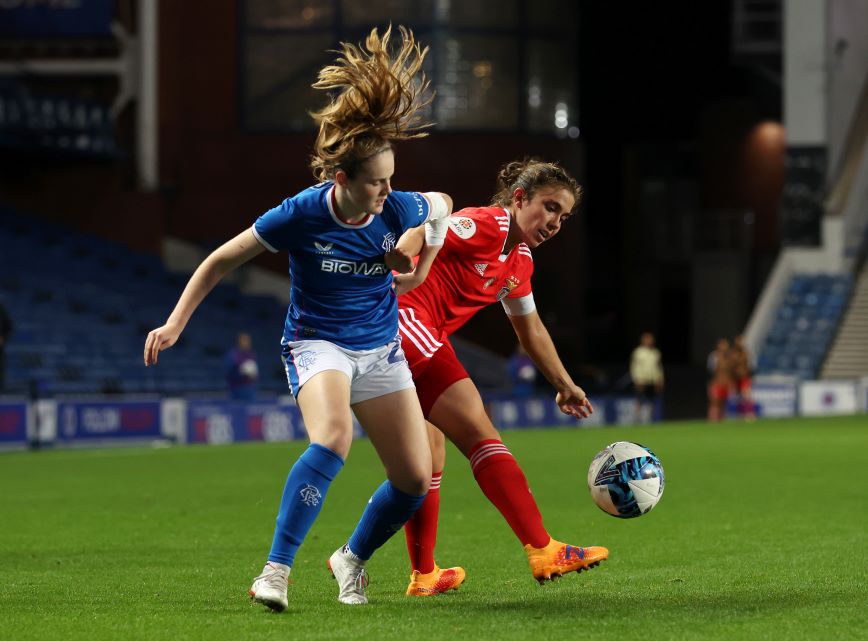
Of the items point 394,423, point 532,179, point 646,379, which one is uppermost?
point 532,179

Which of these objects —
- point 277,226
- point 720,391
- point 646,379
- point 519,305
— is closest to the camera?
point 277,226

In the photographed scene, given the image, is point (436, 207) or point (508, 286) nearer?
point (436, 207)

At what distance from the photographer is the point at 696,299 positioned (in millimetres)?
52906

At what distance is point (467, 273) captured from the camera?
294 inches

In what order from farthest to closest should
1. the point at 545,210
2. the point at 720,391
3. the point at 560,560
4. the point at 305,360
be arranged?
1. the point at 720,391
2. the point at 545,210
3. the point at 560,560
4. the point at 305,360

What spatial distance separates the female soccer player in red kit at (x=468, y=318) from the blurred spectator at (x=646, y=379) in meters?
26.5

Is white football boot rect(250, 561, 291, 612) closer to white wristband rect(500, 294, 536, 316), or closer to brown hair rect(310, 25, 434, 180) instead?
brown hair rect(310, 25, 434, 180)

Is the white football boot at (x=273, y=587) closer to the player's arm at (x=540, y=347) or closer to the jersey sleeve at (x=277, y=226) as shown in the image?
the jersey sleeve at (x=277, y=226)

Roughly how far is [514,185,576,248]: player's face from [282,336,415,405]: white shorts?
105cm

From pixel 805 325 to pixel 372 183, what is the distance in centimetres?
3309

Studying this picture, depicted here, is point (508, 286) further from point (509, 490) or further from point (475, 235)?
point (509, 490)

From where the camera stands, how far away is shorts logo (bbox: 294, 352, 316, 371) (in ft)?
21.6

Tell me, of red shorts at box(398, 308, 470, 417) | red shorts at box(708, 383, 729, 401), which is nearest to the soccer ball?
red shorts at box(398, 308, 470, 417)

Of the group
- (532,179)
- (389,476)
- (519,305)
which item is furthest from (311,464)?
(532,179)
